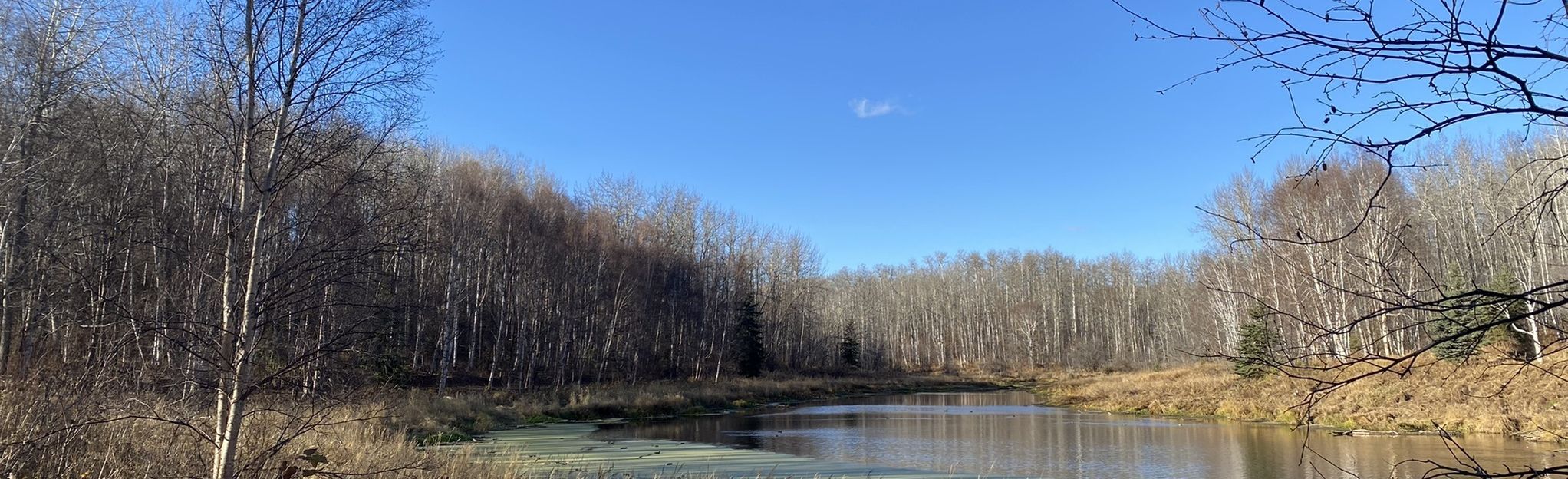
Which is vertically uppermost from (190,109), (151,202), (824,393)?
(151,202)

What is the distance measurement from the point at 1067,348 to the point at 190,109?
71.0 metres

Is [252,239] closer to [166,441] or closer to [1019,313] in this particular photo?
[166,441]

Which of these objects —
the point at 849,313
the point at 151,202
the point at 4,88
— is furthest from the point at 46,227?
the point at 849,313

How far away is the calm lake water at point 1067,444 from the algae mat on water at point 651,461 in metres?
1.49

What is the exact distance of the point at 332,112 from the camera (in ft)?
16.8

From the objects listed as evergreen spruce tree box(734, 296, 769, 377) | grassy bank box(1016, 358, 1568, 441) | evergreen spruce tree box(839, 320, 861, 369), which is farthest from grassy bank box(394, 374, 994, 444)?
grassy bank box(1016, 358, 1568, 441)

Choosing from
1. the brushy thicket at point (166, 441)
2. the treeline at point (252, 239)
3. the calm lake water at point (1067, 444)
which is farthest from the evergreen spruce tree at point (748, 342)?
the brushy thicket at point (166, 441)

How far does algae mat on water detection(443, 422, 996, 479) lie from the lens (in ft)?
37.5

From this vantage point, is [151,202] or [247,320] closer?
[247,320]

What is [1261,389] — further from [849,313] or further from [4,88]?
[849,313]

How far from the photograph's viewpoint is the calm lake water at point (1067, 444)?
48.4ft

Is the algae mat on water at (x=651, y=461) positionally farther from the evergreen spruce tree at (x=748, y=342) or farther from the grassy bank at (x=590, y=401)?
the evergreen spruce tree at (x=748, y=342)

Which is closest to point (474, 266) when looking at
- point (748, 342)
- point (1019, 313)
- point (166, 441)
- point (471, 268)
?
point (471, 268)

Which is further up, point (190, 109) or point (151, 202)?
point (151, 202)
